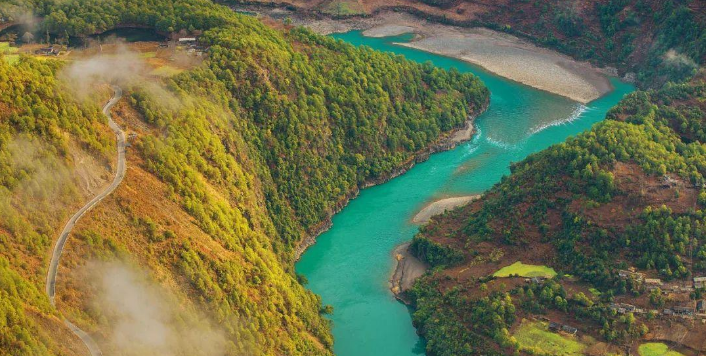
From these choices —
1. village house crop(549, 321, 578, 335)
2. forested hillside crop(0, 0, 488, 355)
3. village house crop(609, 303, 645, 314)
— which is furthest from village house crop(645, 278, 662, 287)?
forested hillside crop(0, 0, 488, 355)

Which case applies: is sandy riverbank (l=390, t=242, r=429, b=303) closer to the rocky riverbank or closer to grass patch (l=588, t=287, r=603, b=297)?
the rocky riverbank

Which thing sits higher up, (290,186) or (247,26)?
(247,26)

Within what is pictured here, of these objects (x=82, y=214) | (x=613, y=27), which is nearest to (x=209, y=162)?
(x=82, y=214)

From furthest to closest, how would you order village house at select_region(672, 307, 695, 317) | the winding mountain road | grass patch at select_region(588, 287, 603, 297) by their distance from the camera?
1. grass patch at select_region(588, 287, 603, 297)
2. village house at select_region(672, 307, 695, 317)
3. the winding mountain road

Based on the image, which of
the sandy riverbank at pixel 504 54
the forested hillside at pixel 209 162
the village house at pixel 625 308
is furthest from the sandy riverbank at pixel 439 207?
the sandy riverbank at pixel 504 54

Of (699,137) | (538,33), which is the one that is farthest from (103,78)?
(538,33)

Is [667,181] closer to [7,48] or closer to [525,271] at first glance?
[525,271]

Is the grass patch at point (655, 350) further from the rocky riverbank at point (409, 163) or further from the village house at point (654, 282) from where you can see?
the rocky riverbank at point (409, 163)

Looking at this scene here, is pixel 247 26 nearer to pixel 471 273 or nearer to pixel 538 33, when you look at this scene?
pixel 471 273
